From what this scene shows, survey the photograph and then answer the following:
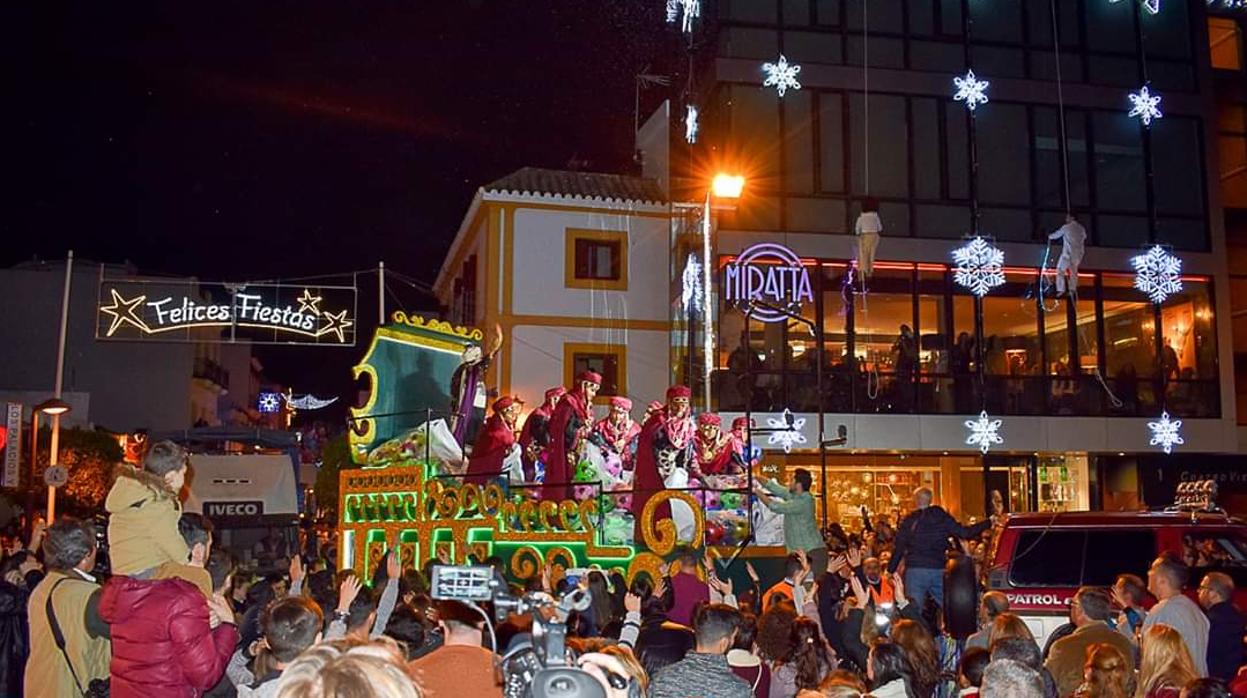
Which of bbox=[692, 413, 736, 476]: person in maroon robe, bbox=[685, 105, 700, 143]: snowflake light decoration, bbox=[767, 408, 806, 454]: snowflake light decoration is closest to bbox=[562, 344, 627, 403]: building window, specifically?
bbox=[767, 408, 806, 454]: snowflake light decoration

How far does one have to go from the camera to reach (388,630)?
6.08m

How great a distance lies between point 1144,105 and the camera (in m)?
24.4

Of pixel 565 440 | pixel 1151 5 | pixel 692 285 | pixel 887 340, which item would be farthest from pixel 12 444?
pixel 1151 5

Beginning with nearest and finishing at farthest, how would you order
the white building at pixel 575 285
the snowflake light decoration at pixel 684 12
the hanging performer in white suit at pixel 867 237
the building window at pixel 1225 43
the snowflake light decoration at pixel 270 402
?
the snowflake light decoration at pixel 684 12
the hanging performer in white suit at pixel 867 237
the white building at pixel 575 285
the building window at pixel 1225 43
the snowflake light decoration at pixel 270 402

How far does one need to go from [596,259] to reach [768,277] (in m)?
4.33

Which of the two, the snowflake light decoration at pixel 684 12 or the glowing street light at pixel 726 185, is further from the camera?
the glowing street light at pixel 726 185

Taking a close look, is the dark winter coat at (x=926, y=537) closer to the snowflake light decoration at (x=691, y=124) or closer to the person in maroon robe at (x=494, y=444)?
the person in maroon robe at (x=494, y=444)

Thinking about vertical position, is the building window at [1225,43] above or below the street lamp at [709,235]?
above

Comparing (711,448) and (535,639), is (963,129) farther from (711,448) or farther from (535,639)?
(535,639)

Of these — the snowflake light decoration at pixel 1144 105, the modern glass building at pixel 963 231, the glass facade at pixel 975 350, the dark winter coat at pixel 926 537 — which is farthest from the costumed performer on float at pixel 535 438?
the snowflake light decoration at pixel 1144 105

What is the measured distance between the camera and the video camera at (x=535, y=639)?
3.14 meters

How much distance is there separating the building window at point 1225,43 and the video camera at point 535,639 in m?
27.9

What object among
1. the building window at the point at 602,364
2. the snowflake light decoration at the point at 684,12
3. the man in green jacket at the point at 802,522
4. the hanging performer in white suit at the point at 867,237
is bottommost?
Result: the man in green jacket at the point at 802,522

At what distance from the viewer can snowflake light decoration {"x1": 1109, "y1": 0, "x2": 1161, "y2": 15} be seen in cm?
2261
